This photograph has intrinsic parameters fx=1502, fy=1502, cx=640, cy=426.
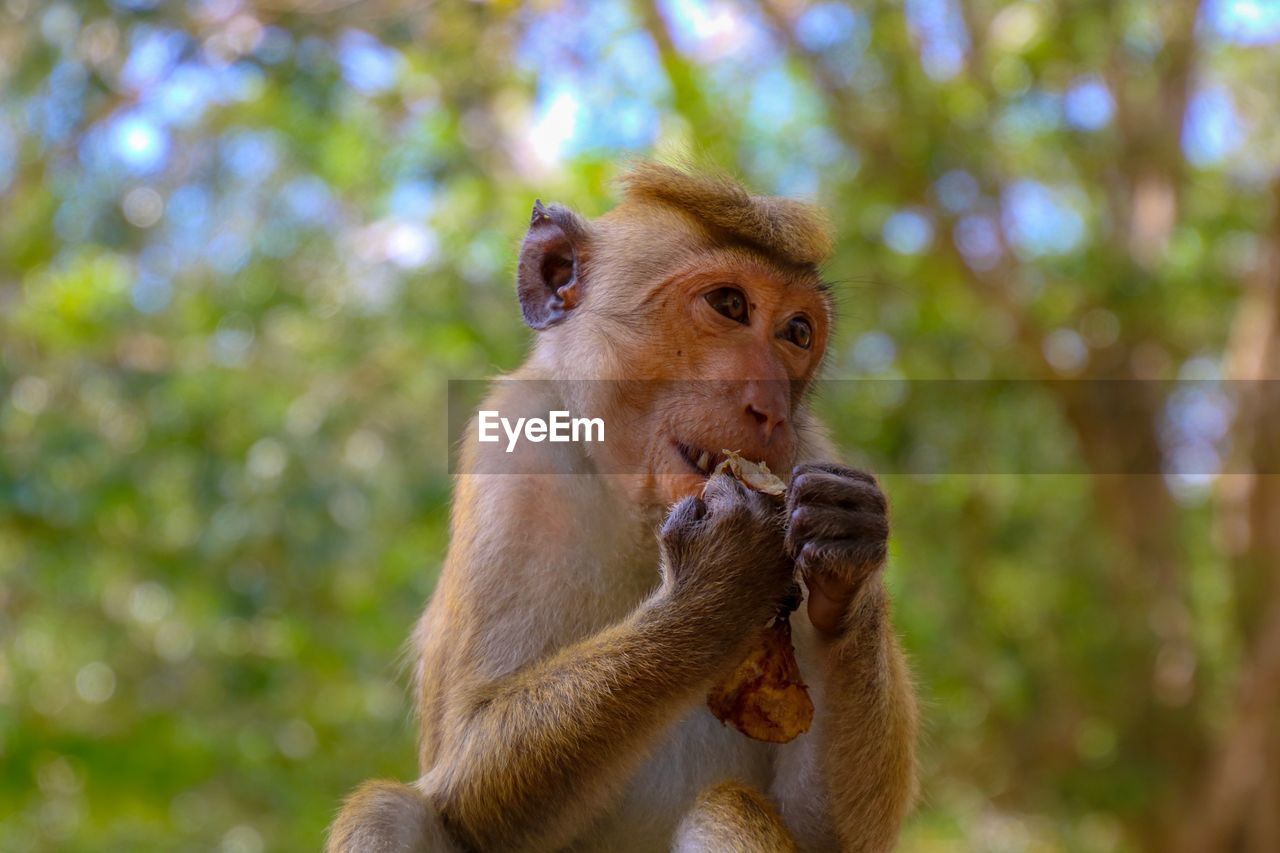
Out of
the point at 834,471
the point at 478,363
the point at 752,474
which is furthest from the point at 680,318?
the point at 478,363

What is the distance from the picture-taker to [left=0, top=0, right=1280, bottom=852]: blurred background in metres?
7.82

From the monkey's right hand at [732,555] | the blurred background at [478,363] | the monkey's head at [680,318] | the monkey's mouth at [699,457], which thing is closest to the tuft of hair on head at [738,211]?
the monkey's head at [680,318]

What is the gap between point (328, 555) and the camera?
7.49 meters

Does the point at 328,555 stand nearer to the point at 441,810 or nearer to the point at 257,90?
the point at 257,90

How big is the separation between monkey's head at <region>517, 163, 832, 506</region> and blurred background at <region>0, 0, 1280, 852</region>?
3.26m

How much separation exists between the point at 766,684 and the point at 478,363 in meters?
5.28

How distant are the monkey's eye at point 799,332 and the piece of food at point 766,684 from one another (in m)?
0.45

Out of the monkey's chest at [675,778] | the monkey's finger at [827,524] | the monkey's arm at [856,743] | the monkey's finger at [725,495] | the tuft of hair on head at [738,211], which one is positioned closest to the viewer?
the monkey's finger at [827,524]

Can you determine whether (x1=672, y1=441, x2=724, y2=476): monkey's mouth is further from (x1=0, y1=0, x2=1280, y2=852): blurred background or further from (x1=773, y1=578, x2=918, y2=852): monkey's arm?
(x1=0, y1=0, x2=1280, y2=852): blurred background

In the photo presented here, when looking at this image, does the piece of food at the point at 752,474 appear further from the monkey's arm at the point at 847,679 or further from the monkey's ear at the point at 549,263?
the monkey's ear at the point at 549,263

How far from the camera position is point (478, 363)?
8133 mm

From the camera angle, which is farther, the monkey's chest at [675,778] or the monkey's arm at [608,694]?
the monkey's chest at [675,778]

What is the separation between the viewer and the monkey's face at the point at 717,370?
3.15 m

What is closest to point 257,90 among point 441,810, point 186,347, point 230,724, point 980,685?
point 186,347
